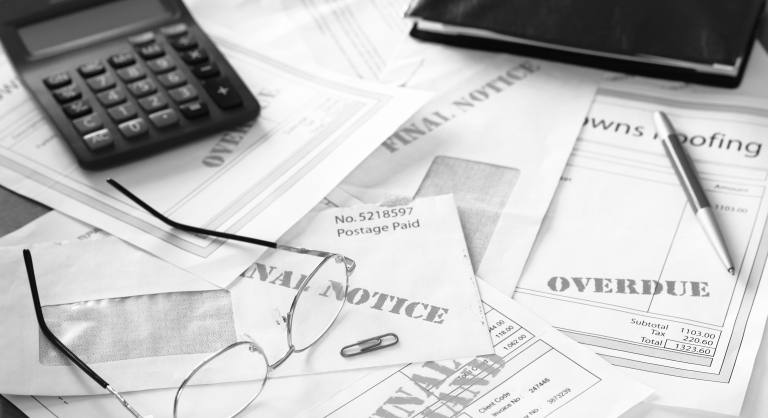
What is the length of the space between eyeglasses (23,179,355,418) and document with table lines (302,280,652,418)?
0.14 ft

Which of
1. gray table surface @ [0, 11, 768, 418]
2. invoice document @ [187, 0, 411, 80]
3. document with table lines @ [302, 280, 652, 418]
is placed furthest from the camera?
invoice document @ [187, 0, 411, 80]

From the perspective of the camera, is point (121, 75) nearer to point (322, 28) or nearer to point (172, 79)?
point (172, 79)

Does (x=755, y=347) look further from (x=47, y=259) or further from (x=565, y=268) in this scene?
(x=47, y=259)

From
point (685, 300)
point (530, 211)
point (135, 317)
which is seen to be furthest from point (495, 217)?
point (135, 317)

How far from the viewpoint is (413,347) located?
1.36ft

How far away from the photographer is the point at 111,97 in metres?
0.54

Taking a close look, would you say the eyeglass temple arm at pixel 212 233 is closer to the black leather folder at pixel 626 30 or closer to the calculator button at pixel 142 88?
the calculator button at pixel 142 88

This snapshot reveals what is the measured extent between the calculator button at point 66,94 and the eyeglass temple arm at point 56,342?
0.45 feet

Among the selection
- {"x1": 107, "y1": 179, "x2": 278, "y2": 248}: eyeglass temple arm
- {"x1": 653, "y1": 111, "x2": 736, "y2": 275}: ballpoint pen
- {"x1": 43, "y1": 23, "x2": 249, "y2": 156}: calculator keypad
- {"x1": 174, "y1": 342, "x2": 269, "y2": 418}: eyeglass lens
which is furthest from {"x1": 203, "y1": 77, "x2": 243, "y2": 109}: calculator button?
{"x1": 653, "y1": 111, "x2": 736, "y2": 275}: ballpoint pen

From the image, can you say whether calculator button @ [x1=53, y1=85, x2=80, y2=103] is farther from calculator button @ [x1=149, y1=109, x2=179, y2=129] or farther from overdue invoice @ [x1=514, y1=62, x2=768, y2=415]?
overdue invoice @ [x1=514, y1=62, x2=768, y2=415]

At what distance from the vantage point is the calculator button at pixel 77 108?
0.53m

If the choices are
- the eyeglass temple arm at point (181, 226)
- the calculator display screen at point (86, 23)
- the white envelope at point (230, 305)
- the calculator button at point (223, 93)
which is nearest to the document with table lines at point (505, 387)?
the white envelope at point (230, 305)

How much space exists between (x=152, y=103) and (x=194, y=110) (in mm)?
32

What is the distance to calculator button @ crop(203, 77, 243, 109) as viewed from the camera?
547 millimetres
